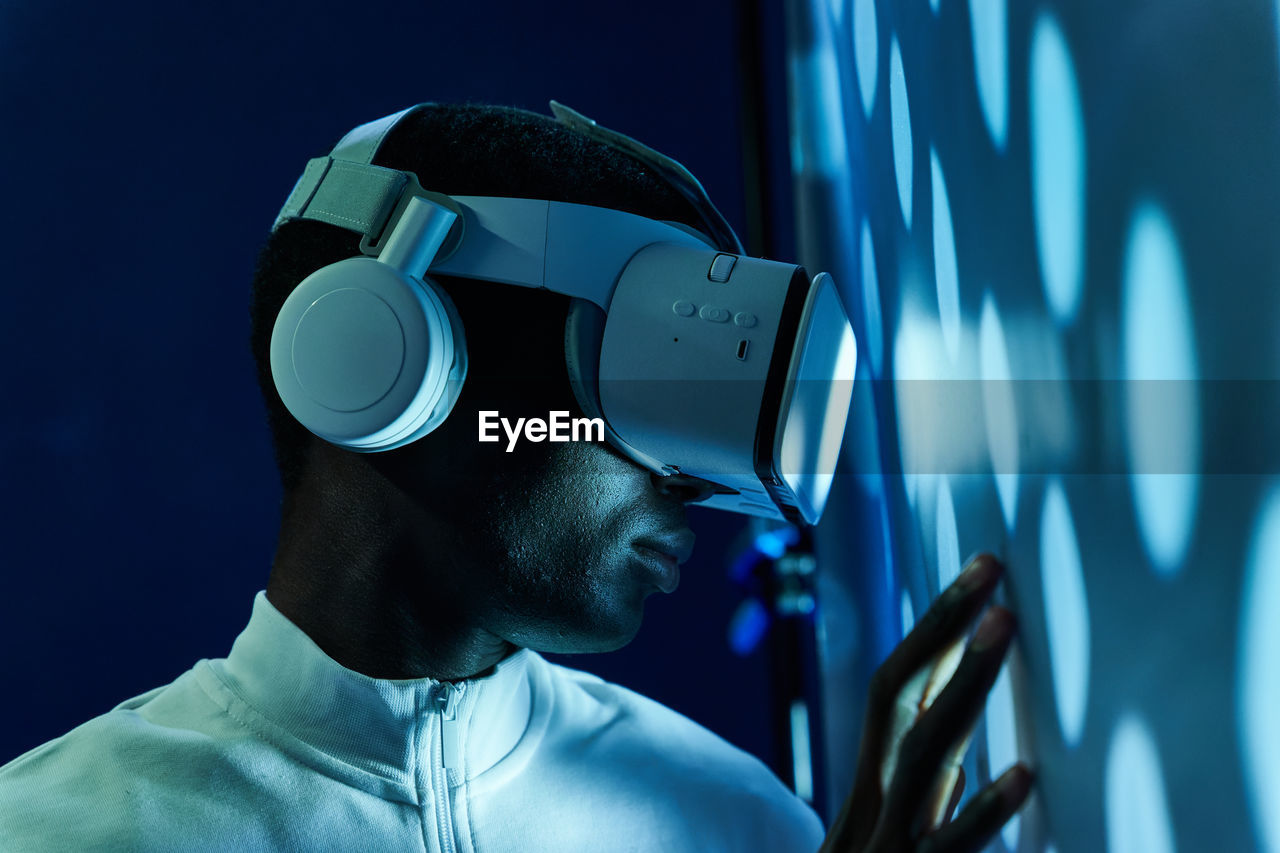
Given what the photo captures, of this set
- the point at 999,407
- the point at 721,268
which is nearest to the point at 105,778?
the point at 721,268

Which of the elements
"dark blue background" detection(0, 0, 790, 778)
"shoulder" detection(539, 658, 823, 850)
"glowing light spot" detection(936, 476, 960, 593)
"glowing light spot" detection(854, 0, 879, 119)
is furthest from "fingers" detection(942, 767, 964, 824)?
"dark blue background" detection(0, 0, 790, 778)

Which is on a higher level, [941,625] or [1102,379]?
[1102,379]

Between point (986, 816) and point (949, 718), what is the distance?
0.06 metres

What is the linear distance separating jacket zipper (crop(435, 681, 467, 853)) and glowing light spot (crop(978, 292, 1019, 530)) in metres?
0.49

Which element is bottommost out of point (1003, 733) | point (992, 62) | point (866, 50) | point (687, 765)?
point (687, 765)

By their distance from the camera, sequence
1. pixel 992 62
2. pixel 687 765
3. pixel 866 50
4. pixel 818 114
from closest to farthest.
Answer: pixel 992 62
pixel 866 50
pixel 687 765
pixel 818 114

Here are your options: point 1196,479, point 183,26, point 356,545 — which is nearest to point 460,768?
point 356,545

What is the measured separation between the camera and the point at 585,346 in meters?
0.78

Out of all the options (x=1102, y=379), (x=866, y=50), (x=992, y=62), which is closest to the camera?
(x=1102, y=379)

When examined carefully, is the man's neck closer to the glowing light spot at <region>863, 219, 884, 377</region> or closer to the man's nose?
the man's nose

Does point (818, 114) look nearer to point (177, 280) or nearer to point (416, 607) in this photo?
point (416, 607)

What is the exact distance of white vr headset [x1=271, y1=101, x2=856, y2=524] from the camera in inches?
28.5

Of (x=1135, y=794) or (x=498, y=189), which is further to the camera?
(x=498, y=189)

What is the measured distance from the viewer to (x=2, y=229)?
1405mm
